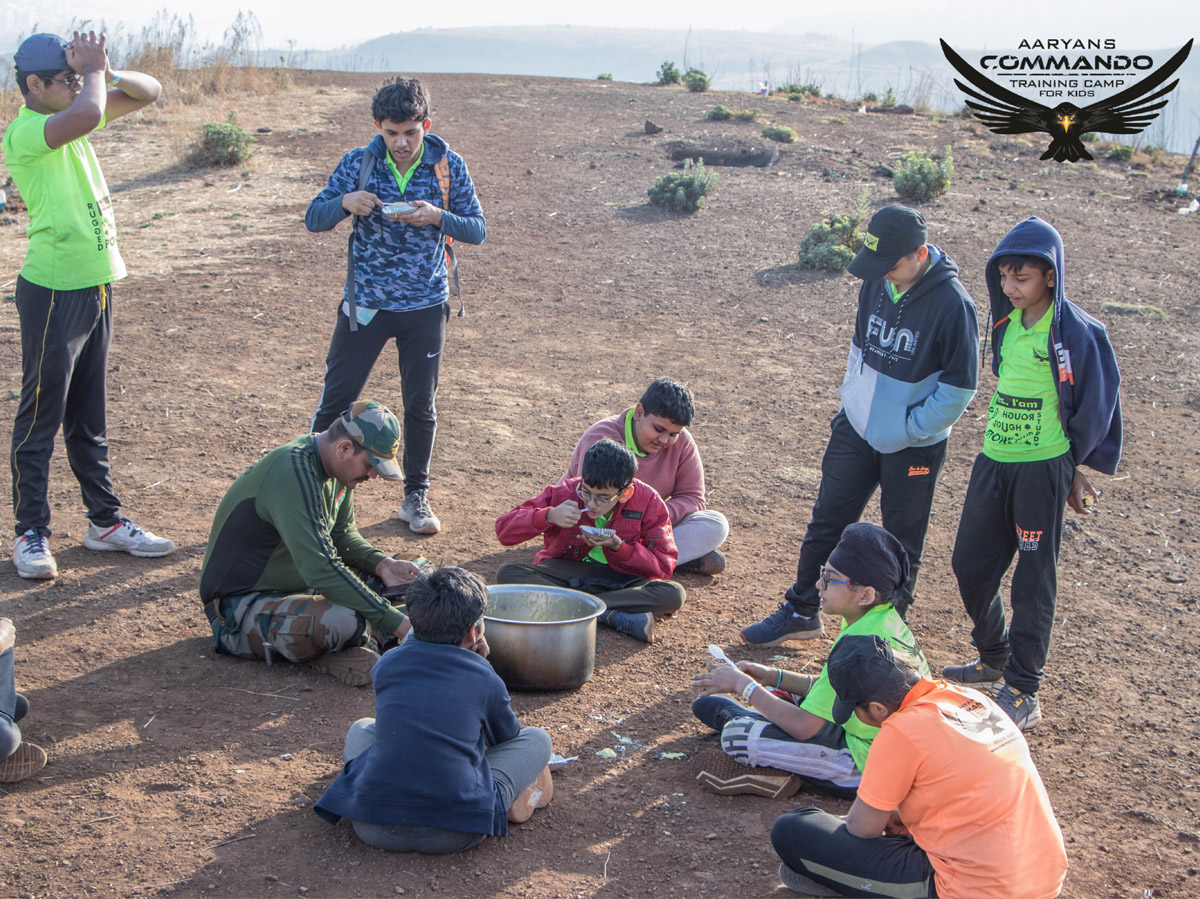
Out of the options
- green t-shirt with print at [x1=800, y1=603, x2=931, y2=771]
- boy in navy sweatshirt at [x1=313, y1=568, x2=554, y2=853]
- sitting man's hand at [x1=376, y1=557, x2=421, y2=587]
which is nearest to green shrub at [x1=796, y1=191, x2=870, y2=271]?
sitting man's hand at [x1=376, y1=557, x2=421, y2=587]

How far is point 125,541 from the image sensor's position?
16.2ft

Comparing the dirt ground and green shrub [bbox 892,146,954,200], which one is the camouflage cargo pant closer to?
the dirt ground

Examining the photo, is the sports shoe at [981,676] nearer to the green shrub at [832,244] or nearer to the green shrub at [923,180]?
the green shrub at [832,244]

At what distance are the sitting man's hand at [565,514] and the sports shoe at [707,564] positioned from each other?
992 millimetres

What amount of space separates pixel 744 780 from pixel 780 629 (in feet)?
3.94

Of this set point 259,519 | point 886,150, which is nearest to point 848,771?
point 259,519

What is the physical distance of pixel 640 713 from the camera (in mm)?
4047

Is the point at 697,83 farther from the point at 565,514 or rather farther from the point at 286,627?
the point at 286,627

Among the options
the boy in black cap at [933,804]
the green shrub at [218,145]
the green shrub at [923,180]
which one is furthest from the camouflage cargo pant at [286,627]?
the green shrub at [923,180]

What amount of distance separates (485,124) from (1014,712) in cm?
1621

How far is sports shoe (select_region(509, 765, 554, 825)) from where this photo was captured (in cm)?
322

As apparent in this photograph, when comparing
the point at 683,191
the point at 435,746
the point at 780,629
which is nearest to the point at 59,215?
the point at 435,746

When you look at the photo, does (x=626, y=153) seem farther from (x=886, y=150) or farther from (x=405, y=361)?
(x=405, y=361)

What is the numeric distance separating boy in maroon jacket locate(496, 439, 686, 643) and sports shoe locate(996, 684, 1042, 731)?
1446 mm
